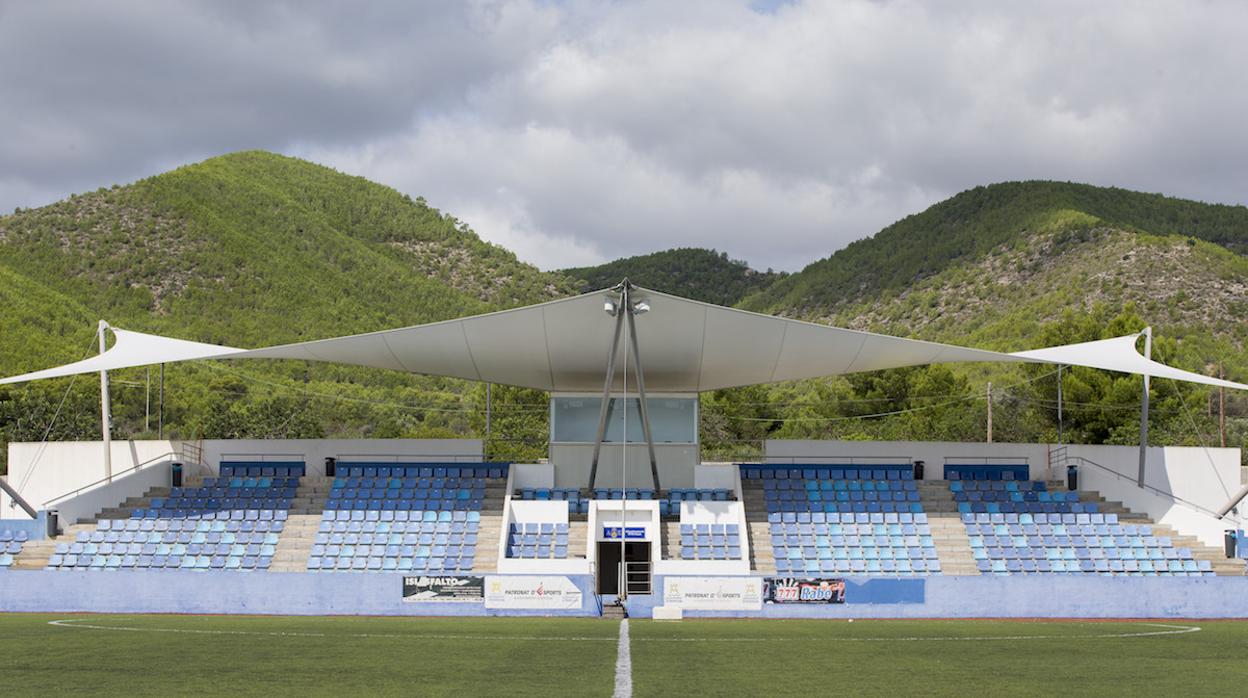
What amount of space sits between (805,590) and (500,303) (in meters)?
75.4

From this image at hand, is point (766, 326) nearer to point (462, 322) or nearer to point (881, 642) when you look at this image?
point (462, 322)

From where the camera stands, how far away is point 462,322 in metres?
24.8

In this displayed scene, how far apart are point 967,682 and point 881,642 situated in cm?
466

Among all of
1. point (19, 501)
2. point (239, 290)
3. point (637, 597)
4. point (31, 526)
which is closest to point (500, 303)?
point (239, 290)

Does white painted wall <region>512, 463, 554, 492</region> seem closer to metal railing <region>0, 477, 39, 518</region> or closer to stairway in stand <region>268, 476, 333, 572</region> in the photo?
stairway in stand <region>268, 476, 333, 572</region>

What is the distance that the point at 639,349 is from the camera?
27.7 metres

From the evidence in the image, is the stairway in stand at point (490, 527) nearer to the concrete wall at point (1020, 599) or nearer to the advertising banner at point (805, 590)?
the concrete wall at point (1020, 599)

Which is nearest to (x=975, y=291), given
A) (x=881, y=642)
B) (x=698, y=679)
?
(x=881, y=642)

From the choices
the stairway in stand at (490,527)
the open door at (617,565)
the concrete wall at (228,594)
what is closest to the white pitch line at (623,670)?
the concrete wall at (228,594)

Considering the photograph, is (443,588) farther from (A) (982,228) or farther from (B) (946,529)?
(A) (982,228)

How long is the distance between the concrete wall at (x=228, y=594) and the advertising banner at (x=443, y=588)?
0.12 meters

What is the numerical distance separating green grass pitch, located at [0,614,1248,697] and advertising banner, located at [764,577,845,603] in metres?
1.07

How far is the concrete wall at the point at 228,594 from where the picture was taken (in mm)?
24047

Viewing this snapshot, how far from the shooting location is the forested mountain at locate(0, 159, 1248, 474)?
56906 mm
